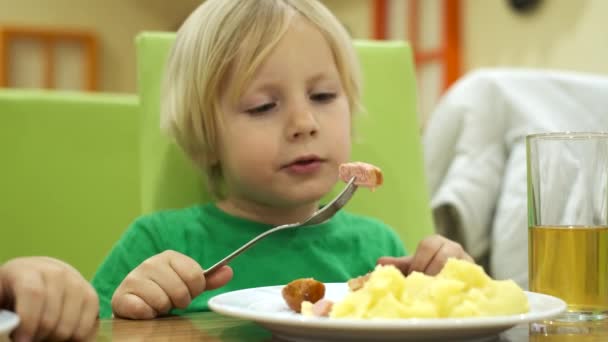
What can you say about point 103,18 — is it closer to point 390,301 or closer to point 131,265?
point 131,265

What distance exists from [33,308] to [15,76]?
5.98 m

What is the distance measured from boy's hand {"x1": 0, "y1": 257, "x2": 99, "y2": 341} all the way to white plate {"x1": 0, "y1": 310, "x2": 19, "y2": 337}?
1.0 inches

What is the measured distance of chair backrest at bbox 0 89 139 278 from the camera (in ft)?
4.45

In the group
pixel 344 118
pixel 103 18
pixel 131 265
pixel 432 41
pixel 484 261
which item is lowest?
pixel 484 261

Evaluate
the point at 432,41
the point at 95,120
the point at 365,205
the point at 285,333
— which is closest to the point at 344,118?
the point at 365,205

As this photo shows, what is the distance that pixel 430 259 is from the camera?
37.2 inches

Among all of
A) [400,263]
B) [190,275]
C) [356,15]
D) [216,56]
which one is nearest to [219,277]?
[190,275]

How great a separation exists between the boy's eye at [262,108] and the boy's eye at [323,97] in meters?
0.07

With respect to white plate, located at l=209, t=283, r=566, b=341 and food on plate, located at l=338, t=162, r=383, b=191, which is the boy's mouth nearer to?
food on plate, located at l=338, t=162, r=383, b=191

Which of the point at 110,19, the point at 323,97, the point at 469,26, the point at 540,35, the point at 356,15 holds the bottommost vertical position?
the point at 323,97

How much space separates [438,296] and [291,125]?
22.4 inches

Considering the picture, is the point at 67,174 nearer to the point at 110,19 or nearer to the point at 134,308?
the point at 134,308

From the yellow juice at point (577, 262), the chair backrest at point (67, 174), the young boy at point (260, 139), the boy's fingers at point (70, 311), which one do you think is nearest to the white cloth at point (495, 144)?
the young boy at point (260, 139)

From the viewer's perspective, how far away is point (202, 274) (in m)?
0.78
